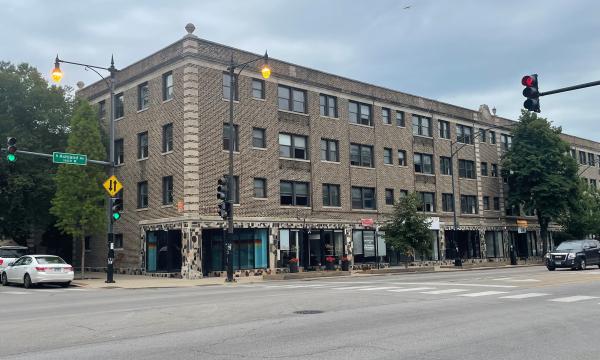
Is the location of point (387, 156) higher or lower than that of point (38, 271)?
higher

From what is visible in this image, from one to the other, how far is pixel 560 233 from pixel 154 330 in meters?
56.9

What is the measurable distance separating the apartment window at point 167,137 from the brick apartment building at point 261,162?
0.27 ft

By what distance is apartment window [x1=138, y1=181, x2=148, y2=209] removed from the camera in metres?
36.2

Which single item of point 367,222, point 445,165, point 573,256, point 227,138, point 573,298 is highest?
point 445,165

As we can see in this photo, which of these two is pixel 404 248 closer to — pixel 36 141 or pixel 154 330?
pixel 36 141

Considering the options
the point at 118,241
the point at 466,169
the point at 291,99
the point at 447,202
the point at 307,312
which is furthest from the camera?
the point at 466,169

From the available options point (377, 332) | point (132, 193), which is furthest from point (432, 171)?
point (377, 332)

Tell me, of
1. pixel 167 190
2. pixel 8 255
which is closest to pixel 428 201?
pixel 167 190

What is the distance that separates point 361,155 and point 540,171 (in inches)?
753

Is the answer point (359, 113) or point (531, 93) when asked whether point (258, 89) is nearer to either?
point (359, 113)

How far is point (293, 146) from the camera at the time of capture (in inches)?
1503

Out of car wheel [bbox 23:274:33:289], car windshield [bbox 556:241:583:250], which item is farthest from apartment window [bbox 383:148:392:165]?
car wheel [bbox 23:274:33:289]

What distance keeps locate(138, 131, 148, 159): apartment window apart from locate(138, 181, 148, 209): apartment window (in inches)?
65.7

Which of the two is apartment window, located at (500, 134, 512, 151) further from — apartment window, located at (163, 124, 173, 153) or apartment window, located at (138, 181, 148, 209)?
apartment window, located at (138, 181, 148, 209)
